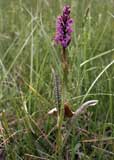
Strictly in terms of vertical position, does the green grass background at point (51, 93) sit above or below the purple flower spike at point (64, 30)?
below

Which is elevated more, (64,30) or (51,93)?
(64,30)

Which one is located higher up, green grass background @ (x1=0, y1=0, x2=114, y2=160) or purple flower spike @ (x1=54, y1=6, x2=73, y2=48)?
purple flower spike @ (x1=54, y1=6, x2=73, y2=48)

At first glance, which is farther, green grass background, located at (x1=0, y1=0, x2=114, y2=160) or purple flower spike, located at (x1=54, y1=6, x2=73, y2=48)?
green grass background, located at (x1=0, y1=0, x2=114, y2=160)

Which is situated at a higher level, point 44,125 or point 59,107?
point 59,107

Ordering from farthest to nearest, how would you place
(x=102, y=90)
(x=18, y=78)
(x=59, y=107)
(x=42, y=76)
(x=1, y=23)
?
(x=1, y=23), (x=18, y=78), (x=42, y=76), (x=102, y=90), (x=59, y=107)

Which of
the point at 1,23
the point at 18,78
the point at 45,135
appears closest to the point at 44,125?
the point at 45,135

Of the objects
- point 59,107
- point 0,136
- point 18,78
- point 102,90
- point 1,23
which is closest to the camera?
point 59,107

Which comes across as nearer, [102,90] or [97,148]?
[97,148]

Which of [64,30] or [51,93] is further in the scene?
[51,93]

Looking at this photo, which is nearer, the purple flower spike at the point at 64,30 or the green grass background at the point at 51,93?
the purple flower spike at the point at 64,30

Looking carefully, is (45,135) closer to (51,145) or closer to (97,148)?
(51,145)
